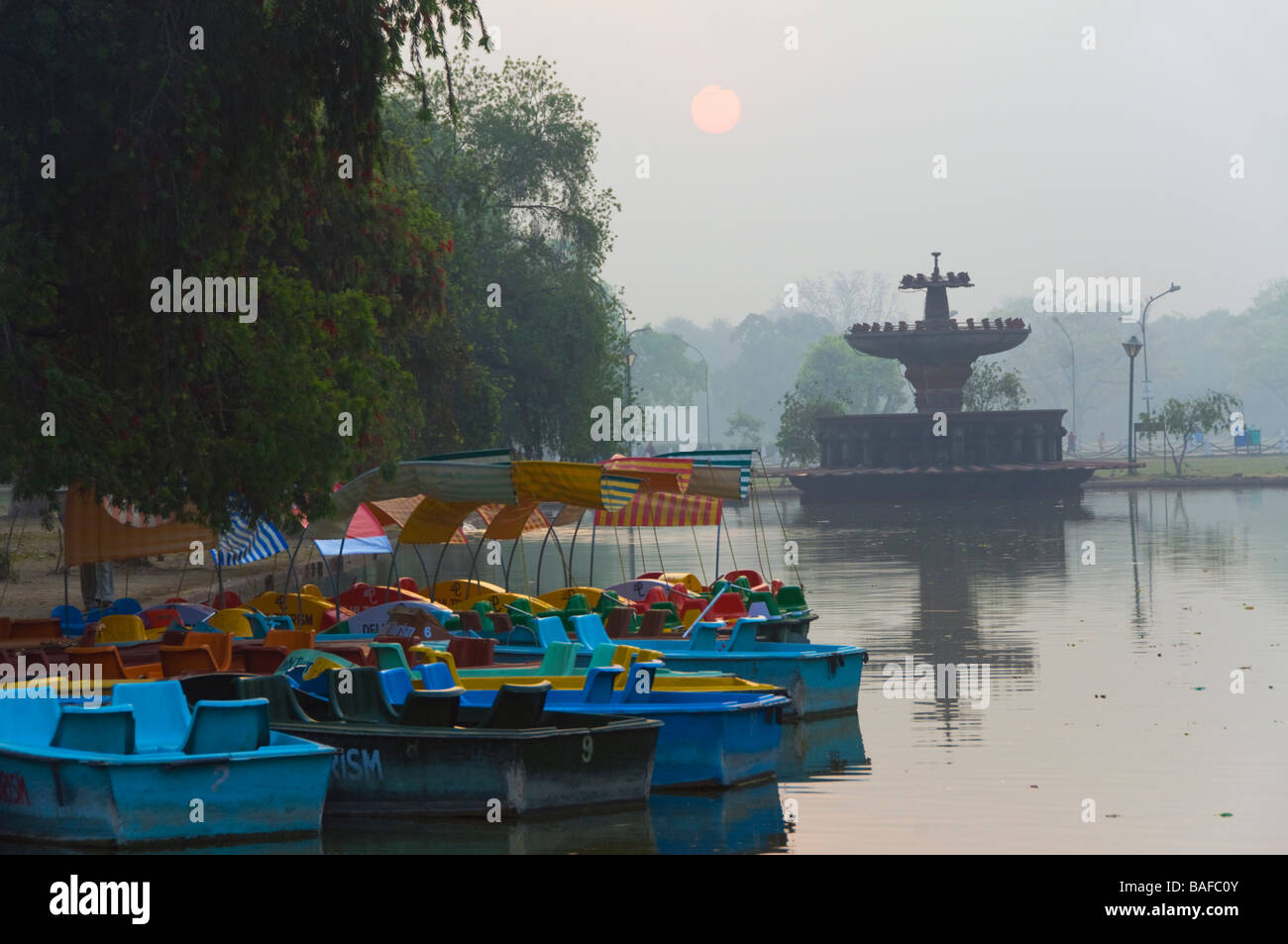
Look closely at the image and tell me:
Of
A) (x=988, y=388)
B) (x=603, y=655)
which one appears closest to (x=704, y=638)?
(x=603, y=655)

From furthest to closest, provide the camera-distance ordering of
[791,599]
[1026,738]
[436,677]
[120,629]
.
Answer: [791,599] → [120,629] → [1026,738] → [436,677]

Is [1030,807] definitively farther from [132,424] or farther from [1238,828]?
[132,424]

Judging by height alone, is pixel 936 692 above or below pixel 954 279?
below

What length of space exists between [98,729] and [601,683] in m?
3.85

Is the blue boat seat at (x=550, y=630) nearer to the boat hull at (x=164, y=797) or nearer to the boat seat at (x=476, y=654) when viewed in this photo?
the boat seat at (x=476, y=654)

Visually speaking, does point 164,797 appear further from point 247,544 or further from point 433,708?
point 247,544

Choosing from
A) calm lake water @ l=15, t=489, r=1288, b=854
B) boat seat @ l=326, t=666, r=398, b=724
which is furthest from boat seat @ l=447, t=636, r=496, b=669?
boat seat @ l=326, t=666, r=398, b=724

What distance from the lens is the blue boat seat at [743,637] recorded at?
58.7ft

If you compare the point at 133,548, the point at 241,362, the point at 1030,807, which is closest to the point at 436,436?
the point at 133,548

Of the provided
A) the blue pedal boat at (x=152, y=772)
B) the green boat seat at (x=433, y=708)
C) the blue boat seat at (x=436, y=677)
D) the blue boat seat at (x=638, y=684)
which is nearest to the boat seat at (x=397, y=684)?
the blue boat seat at (x=436, y=677)

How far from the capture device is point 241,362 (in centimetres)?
1798

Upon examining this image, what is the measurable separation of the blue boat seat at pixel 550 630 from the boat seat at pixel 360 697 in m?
5.11

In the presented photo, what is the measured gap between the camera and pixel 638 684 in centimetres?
1404
